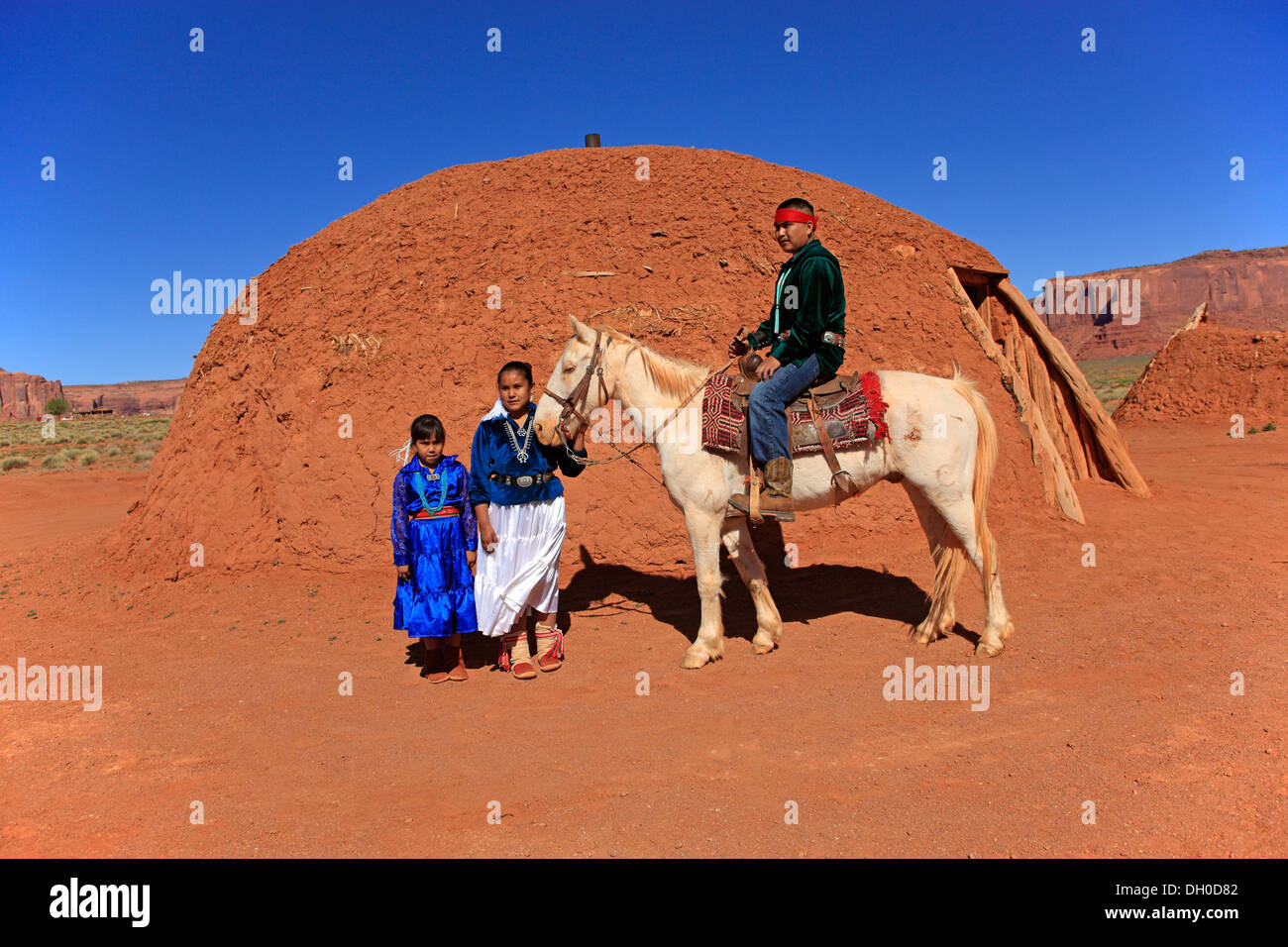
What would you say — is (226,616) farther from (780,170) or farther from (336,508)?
(780,170)

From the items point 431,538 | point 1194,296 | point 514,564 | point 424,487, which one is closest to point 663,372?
point 514,564

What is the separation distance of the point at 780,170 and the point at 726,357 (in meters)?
3.22

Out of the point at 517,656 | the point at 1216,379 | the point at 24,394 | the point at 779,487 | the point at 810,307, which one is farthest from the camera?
the point at 24,394

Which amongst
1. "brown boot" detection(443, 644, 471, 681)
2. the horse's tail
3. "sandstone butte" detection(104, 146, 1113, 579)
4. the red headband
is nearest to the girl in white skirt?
"brown boot" detection(443, 644, 471, 681)

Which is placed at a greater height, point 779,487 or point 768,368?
point 768,368

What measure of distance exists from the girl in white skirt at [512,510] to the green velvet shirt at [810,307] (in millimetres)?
1645

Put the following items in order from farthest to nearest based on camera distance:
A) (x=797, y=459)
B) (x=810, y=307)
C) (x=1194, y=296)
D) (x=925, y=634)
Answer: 1. (x=1194, y=296)
2. (x=925, y=634)
3. (x=797, y=459)
4. (x=810, y=307)

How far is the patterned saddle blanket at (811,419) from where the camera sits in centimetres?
Answer: 523

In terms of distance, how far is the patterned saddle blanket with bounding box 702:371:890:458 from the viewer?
523cm

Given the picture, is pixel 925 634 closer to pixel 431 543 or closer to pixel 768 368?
pixel 768 368

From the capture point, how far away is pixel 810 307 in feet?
16.2

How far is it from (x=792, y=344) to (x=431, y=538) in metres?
2.87
